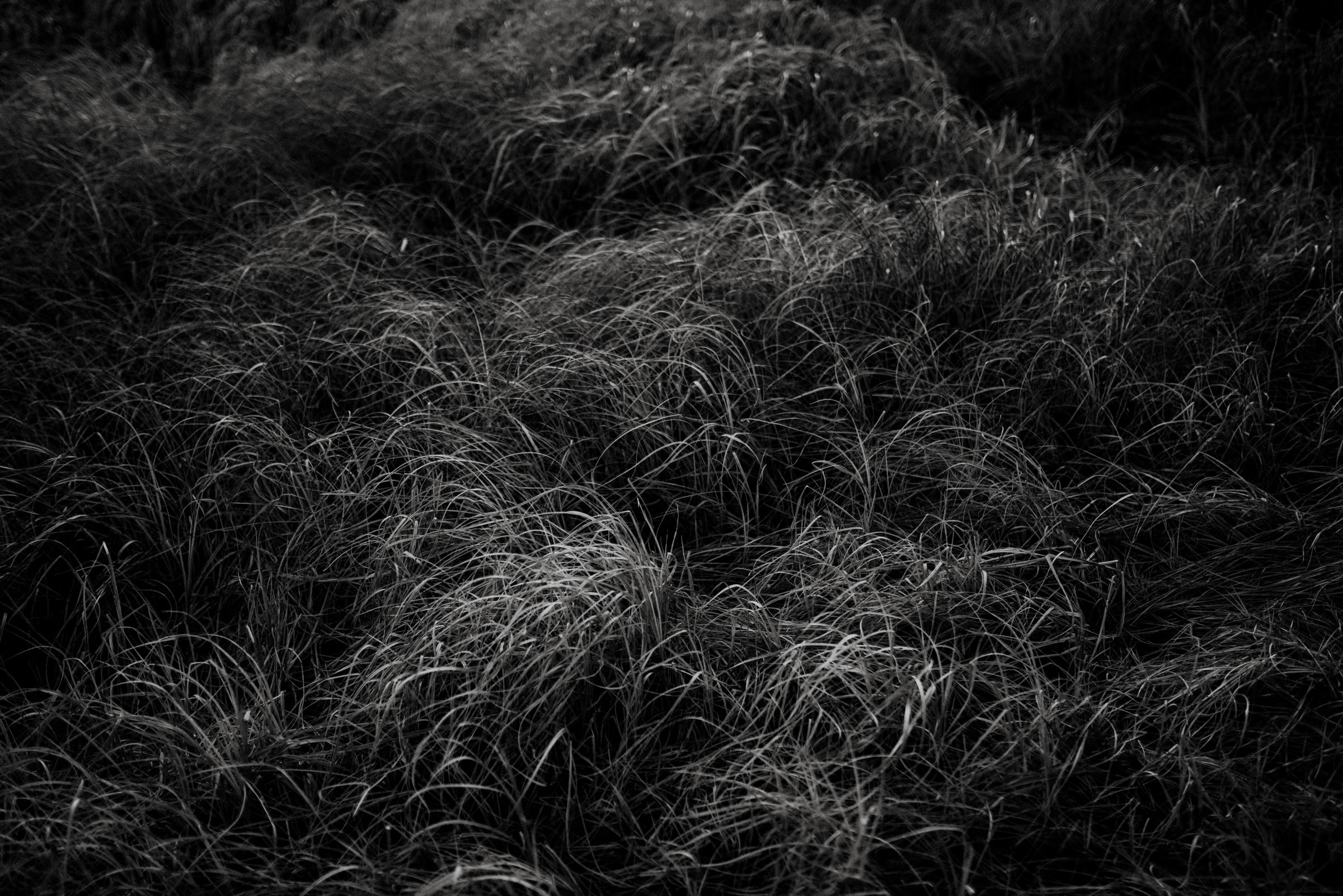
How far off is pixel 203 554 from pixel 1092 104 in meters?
3.61

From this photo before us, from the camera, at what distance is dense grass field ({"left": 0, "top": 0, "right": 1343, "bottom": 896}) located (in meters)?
1.59

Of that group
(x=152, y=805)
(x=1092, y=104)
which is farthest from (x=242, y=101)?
(x=1092, y=104)

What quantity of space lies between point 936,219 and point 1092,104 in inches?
59.7

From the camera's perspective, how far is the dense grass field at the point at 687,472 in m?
1.59

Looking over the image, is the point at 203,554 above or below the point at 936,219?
below

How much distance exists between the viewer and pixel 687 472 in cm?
227

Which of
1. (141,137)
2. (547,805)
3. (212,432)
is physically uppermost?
(141,137)

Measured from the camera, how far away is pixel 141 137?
3543mm

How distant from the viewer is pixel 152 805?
5.11 feet

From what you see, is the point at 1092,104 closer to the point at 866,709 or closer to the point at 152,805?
the point at 866,709

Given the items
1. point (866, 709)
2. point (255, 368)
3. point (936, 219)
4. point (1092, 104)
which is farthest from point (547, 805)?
point (1092, 104)

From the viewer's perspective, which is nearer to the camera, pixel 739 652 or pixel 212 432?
pixel 739 652

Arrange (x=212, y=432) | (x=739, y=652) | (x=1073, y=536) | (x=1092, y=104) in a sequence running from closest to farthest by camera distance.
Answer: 1. (x=739, y=652)
2. (x=1073, y=536)
3. (x=212, y=432)
4. (x=1092, y=104)

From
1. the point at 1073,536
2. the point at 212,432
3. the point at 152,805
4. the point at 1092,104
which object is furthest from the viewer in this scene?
the point at 1092,104
